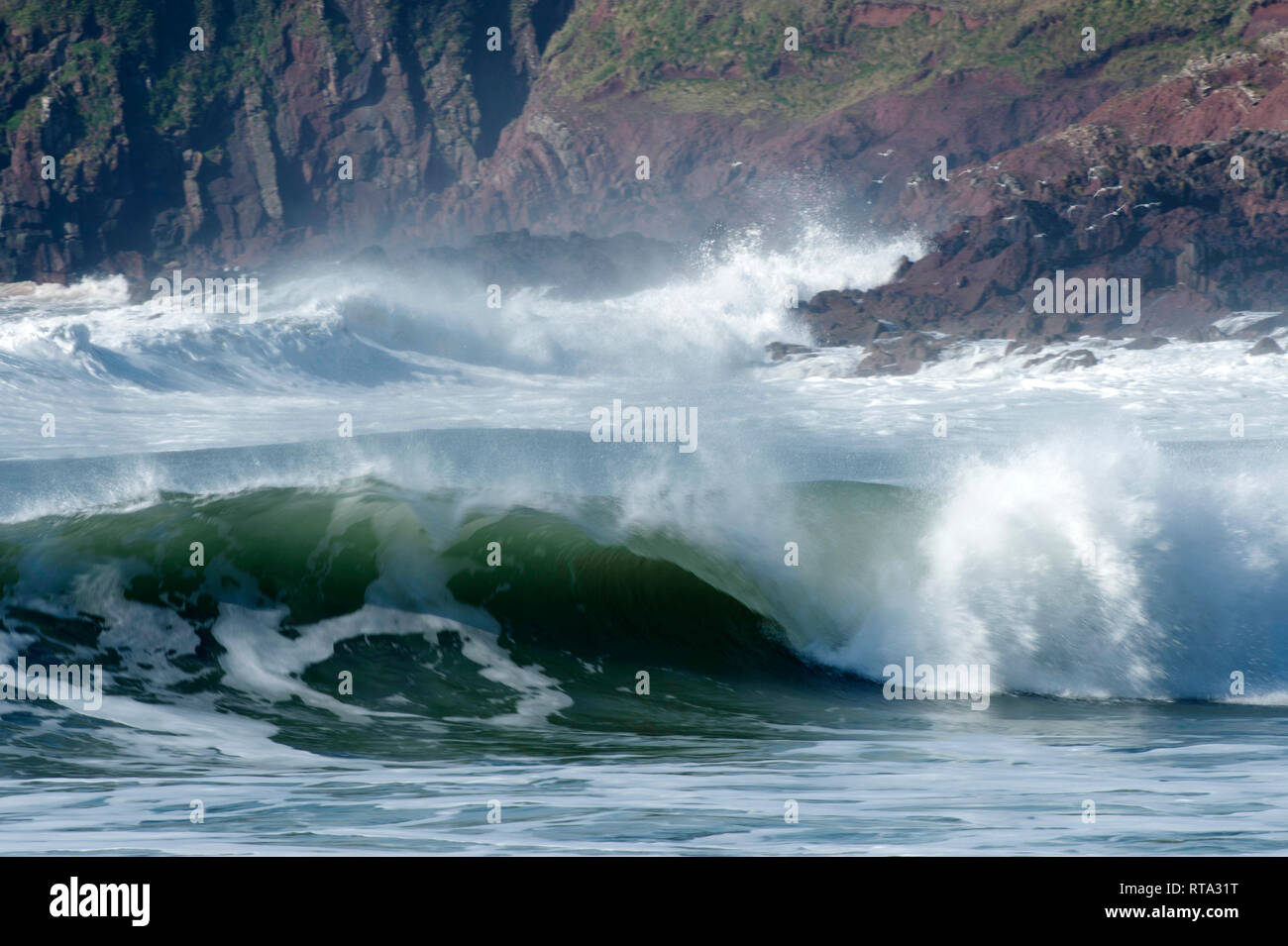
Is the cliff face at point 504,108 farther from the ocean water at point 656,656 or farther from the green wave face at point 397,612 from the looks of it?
the green wave face at point 397,612

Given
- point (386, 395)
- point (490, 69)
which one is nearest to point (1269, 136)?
point (386, 395)

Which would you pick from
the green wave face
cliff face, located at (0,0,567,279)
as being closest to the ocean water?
the green wave face

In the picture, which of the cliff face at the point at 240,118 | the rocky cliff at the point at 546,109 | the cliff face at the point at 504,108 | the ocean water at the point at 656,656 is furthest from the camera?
the cliff face at the point at 240,118

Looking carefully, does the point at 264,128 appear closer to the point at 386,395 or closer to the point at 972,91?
the point at 972,91

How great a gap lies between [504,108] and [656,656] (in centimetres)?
9738

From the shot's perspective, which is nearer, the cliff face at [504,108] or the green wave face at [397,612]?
the green wave face at [397,612]

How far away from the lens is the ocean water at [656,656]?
6438 millimetres

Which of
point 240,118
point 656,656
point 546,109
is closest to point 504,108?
point 546,109

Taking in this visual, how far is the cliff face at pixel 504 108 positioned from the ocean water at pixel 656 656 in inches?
2579

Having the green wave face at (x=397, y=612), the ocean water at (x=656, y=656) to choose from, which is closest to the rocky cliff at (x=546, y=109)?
the ocean water at (x=656, y=656)

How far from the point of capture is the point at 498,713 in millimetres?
9461

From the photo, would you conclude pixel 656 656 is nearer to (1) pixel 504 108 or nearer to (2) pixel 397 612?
(2) pixel 397 612
